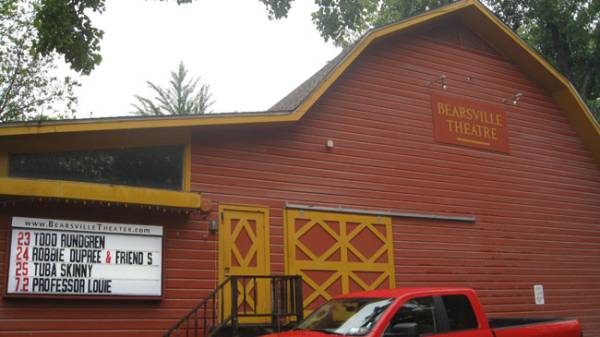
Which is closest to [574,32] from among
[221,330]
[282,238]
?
[282,238]

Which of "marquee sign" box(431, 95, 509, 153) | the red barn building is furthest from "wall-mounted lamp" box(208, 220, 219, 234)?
"marquee sign" box(431, 95, 509, 153)

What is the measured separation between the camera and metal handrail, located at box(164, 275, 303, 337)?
415 inches

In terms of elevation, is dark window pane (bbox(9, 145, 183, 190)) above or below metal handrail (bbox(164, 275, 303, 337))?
above

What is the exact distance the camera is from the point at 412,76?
15.5m

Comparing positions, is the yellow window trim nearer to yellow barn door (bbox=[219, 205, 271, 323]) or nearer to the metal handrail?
yellow barn door (bbox=[219, 205, 271, 323])

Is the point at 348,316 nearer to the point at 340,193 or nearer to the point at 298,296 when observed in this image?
the point at 298,296

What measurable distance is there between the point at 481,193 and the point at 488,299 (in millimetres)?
2509

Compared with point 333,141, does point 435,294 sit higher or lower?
lower

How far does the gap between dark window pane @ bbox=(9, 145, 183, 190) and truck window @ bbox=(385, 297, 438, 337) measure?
5629 mm

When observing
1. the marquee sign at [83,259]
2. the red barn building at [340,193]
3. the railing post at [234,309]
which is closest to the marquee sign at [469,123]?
the red barn building at [340,193]

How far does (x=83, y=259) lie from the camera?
34.0 ft

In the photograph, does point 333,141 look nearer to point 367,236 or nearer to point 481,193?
point 367,236

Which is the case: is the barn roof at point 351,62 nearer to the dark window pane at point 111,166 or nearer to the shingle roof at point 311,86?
the shingle roof at point 311,86

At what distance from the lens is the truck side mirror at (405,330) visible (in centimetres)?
666
